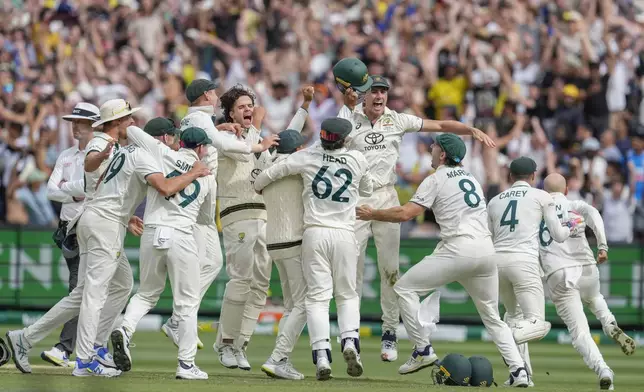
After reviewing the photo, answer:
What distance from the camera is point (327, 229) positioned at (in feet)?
44.0

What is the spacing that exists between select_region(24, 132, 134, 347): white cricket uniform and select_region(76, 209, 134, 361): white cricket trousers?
112 millimetres

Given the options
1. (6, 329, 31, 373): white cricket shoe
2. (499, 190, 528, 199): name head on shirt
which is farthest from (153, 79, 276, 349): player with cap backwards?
(499, 190, 528, 199): name head on shirt

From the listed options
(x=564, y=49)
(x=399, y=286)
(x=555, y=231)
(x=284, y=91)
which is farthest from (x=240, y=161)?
(x=564, y=49)

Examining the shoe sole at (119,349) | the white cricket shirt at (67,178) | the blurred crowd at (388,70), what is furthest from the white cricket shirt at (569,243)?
the blurred crowd at (388,70)

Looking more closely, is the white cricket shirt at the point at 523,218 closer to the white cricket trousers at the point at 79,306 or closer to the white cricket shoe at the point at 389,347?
the white cricket shoe at the point at 389,347

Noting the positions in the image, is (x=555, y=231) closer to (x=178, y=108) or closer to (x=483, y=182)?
(x=483, y=182)

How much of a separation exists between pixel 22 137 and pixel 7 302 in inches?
145

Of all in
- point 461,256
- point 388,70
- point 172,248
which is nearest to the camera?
point 172,248

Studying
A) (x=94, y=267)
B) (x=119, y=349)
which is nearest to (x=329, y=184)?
(x=94, y=267)

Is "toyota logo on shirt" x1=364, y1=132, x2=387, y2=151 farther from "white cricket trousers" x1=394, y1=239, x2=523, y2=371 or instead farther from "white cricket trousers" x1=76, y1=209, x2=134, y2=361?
"white cricket trousers" x1=76, y1=209, x2=134, y2=361

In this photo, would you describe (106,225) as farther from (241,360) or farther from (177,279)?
(241,360)

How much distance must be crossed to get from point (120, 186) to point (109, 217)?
304 millimetres

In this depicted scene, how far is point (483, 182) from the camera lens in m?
22.1

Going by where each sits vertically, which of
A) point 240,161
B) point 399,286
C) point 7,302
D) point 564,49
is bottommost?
point 7,302
